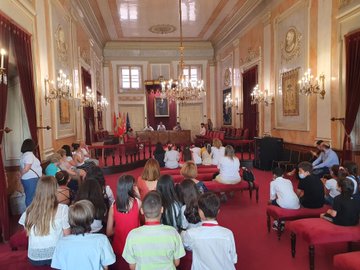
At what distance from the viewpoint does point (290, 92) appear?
28.5 feet

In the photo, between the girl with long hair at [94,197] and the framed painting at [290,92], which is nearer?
the girl with long hair at [94,197]

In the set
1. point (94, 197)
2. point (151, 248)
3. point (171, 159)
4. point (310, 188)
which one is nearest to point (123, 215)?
point (94, 197)

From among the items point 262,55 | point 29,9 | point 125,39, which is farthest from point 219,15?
point 29,9

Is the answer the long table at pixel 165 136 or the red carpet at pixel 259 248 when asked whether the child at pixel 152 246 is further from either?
the long table at pixel 165 136

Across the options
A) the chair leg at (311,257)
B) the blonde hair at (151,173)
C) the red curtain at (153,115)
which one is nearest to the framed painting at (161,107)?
the red curtain at (153,115)

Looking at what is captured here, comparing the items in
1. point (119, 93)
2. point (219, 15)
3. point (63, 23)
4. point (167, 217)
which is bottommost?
point (167, 217)

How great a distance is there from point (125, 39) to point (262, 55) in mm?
8590

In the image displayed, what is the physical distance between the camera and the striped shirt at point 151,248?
2070 mm

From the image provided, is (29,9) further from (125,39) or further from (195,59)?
(195,59)

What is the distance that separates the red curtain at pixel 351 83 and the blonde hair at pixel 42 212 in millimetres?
5958

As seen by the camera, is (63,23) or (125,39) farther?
(125,39)

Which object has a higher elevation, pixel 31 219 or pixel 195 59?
pixel 195 59

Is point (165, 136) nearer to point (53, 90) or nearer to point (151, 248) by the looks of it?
point (53, 90)

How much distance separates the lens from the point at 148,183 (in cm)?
424
